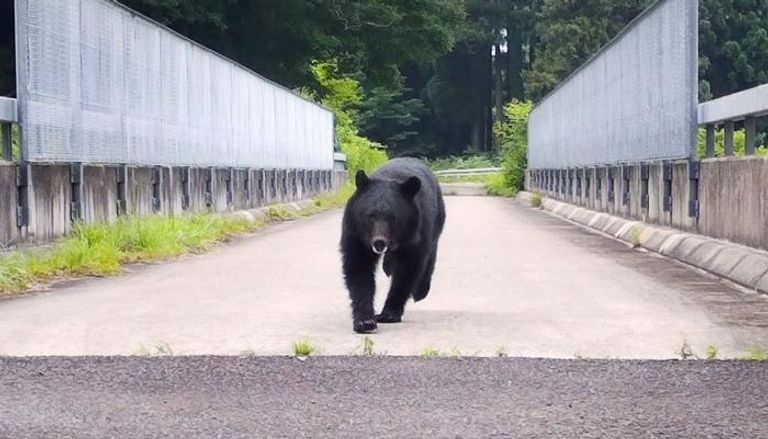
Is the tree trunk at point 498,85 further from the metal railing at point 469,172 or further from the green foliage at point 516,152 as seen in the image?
the green foliage at point 516,152

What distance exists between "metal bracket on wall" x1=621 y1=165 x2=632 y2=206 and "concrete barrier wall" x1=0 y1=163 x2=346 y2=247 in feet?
20.4

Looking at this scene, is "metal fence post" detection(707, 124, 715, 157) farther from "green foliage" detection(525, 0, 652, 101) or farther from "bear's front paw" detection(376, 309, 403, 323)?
"green foliage" detection(525, 0, 652, 101)

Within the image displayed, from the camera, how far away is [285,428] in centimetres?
475

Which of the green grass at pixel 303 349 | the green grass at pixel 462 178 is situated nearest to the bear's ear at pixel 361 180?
the green grass at pixel 303 349

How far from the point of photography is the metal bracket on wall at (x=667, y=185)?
1377 centimetres

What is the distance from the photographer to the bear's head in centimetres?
736

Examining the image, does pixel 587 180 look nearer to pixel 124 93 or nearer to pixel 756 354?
pixel 124 93

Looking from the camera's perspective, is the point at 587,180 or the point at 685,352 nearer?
the point at 685,352

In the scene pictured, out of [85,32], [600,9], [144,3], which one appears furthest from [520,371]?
[600,9]

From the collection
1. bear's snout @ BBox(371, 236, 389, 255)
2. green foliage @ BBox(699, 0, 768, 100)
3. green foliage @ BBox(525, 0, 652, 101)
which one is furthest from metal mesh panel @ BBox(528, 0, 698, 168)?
green foliage @ BBox(525, 0, 652, 101)

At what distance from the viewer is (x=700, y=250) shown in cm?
1166

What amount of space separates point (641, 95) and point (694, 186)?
359cm

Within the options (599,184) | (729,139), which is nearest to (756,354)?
(729,139)

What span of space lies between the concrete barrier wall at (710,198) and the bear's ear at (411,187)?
357 cm
